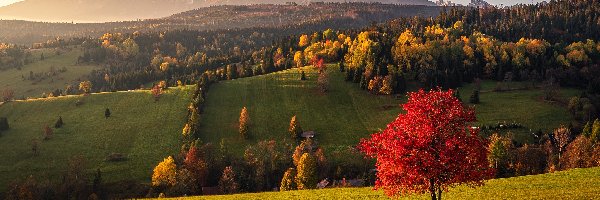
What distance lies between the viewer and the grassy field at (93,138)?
142750 mm

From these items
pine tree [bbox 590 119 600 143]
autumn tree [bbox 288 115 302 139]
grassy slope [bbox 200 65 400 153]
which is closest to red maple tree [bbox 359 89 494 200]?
pine tree [bbox 590 119 600 143]

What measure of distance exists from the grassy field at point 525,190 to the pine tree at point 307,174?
52.9 meters

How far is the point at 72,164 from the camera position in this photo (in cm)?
13650

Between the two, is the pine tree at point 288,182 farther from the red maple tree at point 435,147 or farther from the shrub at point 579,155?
the red maple tree at point 435,147

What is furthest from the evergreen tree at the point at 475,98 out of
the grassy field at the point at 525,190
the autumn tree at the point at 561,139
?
the grassy field at the point at 525,190

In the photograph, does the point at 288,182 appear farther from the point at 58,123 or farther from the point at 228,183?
the point at 58,123

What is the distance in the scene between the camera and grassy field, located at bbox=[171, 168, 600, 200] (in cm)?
4612

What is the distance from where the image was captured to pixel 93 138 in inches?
6540

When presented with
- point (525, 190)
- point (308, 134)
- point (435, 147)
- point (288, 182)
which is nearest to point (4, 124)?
point (308, 134)

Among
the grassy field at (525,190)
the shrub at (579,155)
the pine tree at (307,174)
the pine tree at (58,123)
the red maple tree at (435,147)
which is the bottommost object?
the pine tree at (307,174)

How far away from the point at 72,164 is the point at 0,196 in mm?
18758

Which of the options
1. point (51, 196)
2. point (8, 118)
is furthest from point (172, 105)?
point (51, 196)

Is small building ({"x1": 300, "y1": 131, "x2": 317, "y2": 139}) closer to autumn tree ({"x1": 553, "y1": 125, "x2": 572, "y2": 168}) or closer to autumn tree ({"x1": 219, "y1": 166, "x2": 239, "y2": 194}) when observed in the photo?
autumn tree ({"x1": 219, "y1": 166, "x2": 239, "y2": 194})

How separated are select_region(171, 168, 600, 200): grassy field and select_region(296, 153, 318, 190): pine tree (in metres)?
52.9
